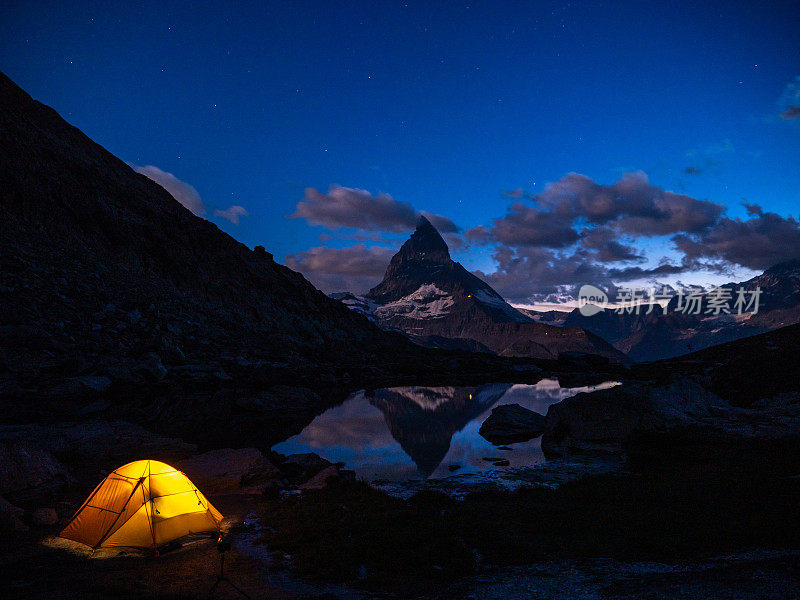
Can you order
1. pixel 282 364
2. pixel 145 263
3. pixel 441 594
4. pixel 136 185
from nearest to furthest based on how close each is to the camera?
pixel 441 594
pixel 282 364
pixel 145 263
pixel 136 185

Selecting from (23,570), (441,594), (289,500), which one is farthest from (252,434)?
(441,594)

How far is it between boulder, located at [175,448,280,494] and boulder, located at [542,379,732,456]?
60.2 ft

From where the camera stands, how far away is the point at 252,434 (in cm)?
3247

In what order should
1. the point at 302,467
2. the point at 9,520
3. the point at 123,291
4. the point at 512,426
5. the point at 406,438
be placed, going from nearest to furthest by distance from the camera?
1. the point at 9,520
2. the point at 302,467
3. the point at 406,438
4. the point at 512,426
5. the point at 123,291

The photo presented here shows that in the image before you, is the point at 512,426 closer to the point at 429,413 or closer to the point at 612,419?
the point at 612,419

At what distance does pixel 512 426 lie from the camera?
116 ft

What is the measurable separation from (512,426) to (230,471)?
23107 millimetres

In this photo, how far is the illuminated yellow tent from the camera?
12.1 m

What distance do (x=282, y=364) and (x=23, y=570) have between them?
57.9m

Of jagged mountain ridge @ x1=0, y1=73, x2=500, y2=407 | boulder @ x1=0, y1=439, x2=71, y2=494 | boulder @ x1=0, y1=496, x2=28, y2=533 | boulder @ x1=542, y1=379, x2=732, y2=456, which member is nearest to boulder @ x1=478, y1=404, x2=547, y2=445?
boulder @ x1=542, y1=379, x2=732, y2=456

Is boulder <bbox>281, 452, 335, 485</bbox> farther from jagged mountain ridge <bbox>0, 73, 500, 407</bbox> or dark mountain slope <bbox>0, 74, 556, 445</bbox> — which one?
jagged mountain ridge <bbox>0, 73, 500, 407</bbox>

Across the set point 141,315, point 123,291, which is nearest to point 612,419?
point 141,315

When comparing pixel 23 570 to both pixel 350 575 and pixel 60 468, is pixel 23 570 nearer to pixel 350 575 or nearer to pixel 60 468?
pixel 350 575

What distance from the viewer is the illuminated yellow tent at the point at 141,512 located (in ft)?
39.8
